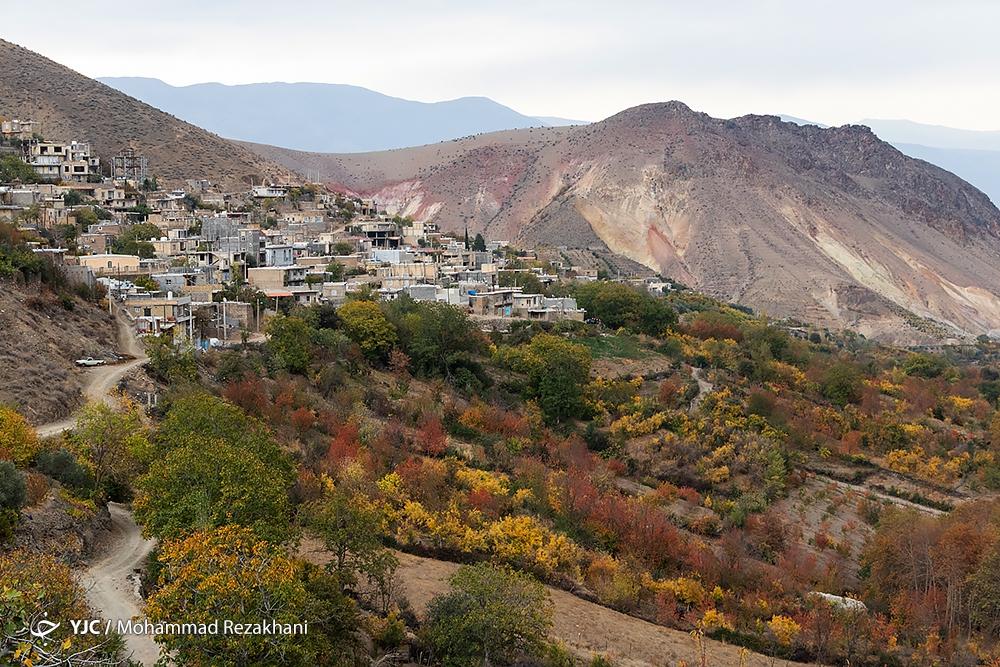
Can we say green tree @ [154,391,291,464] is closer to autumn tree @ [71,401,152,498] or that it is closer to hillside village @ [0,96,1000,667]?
hillside village @ [0,96,1000,667]

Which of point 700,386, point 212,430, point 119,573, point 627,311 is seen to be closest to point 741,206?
point 627,311

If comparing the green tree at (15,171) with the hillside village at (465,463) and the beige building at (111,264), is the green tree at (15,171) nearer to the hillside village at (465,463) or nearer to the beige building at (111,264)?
the hillside village at (465,463)

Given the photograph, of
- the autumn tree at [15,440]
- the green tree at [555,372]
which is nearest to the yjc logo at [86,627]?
the autumn tree at [15,440]

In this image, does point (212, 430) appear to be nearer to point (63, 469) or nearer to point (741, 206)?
point (63, 469)

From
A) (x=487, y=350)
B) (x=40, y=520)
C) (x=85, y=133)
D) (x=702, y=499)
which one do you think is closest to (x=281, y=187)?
(x=85, y=133)

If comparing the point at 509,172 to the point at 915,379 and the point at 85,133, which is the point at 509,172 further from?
the point at 915,379

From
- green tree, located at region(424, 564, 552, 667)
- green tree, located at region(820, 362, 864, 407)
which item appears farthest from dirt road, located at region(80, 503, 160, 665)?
green tree, located at region(820, 362, 864, 407)
